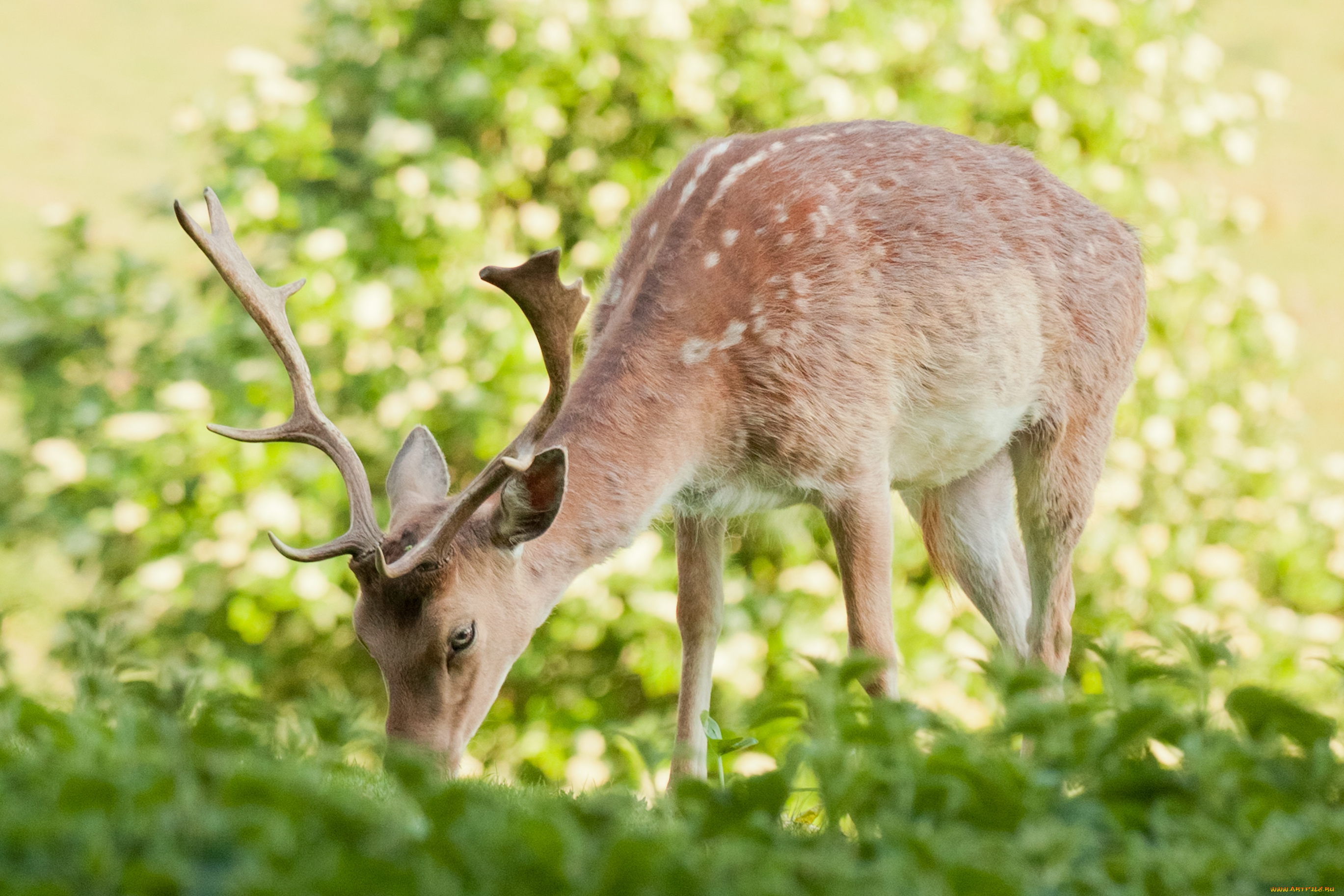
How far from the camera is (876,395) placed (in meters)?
3.10

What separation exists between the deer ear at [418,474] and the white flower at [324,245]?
A: 1.64 metres

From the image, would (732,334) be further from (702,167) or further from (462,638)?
(462,638)

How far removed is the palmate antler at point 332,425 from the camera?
259 centimetres

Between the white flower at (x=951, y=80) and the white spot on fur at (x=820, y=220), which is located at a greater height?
the white spot on fur at (x=820, y=220)

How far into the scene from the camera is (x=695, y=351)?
3.00 m

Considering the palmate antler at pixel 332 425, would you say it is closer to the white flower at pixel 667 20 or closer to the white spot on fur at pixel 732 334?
the white spot on fur at pixel 732 334

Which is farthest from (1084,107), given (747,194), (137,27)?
(137,27)

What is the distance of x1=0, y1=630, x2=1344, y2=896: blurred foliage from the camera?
959 millimetres

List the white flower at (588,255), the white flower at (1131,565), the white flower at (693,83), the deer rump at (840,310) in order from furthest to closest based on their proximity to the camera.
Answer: the white flower at (1131,565) → the white flower at (588,255) → the white flower at (693,83) → the deer rump at (840,310)

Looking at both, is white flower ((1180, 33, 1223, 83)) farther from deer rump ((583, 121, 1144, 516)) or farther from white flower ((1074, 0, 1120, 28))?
deer rump ((583, 121, 1144, 516))

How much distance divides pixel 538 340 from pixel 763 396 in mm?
616

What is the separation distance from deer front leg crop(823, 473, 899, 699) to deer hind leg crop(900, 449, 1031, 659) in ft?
2.29

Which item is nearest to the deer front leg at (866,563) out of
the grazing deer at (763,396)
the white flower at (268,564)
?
the grazing deer at (763,396)

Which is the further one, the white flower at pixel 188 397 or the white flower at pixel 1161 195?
the white flower at pixel 1161 195
